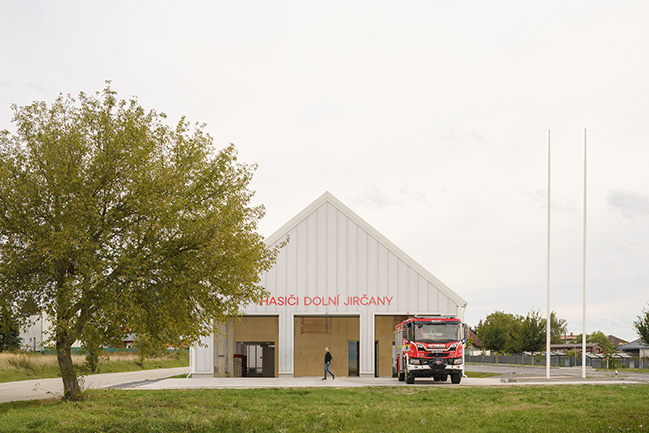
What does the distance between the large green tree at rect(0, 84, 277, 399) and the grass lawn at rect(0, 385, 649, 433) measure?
2.26m

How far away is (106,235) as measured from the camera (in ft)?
70.4

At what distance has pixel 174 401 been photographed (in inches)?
891

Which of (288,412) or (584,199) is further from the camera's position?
(584,199)

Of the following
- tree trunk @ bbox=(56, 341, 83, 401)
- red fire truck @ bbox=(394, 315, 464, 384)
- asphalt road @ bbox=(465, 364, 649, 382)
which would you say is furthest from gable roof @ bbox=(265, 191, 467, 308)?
tree trunk @ bbox=(56, 341, 83, 401)

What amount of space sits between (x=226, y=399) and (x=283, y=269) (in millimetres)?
16807

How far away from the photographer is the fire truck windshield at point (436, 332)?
31.6m

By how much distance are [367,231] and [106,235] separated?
67.3 feet

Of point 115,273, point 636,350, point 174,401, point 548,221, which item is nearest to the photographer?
point 115,273

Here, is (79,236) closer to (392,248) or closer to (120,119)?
(120,119)

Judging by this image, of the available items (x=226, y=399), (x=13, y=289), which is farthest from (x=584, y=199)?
(x=13, y=289)

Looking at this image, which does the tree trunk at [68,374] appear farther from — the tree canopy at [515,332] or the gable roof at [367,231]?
the tree canopy at [515,332]

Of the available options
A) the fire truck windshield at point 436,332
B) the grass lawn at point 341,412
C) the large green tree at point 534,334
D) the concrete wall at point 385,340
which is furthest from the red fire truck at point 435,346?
the large green tree at point 534,334

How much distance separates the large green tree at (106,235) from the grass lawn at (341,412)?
2.26 m

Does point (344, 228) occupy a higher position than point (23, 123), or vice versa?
point (23, 123)
